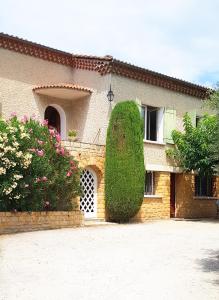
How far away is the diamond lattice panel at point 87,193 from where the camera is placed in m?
19.6

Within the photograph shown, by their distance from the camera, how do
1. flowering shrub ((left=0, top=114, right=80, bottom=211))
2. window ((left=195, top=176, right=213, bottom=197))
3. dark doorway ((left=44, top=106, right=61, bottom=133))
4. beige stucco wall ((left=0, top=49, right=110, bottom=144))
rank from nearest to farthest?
flowering shrub ((left=0, top=114, right=80, bottom=211)) → beige stucco wall ((left=0, top=49, right=110, bottom=144)) → dark doorway ((left=44, top=106, right=61, bottom=133)) → window ((left=195, top=176, right=213, bottom=197))

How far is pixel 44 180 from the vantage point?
15844 millimetres

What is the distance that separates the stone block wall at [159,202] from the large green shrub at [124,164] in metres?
2.16

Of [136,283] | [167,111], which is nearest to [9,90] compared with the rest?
[167,111]

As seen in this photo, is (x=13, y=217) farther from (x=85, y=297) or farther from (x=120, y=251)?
(x=85, y=297)

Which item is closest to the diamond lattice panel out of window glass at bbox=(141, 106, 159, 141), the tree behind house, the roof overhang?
the roof overhang

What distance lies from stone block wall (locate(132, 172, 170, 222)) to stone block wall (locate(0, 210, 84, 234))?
Result: 16.0ft

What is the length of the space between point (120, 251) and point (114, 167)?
781 centimetres

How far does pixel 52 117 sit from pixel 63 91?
2093 millimetres

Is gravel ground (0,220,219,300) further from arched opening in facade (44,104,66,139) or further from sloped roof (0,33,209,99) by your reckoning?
sloped roof (0,33,209,99)

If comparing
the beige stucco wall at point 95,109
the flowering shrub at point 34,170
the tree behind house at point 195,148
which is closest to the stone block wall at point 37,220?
the flowering shrub at point 34,170

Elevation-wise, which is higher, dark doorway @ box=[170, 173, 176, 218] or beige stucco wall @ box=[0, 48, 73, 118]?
beige stucco wall @ box=[0, 48, 73, 118]

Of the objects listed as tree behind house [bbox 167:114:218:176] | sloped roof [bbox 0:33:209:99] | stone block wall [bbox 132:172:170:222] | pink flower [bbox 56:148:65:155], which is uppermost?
sloped roof [bbox 0:33:209:99]

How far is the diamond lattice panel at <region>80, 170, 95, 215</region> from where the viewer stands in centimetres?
1958
